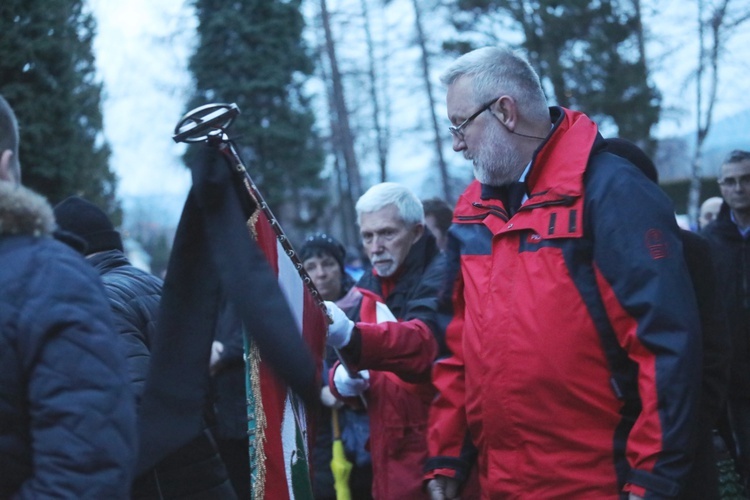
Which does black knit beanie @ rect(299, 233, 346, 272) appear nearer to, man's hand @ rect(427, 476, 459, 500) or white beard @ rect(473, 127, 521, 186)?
man's hand @ rect(427, 476, 459, 500)

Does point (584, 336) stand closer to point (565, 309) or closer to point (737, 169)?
point (565, 309)

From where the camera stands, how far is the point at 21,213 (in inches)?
77.1

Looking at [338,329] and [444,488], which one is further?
[338,329]

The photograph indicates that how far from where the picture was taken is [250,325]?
6.95 ft

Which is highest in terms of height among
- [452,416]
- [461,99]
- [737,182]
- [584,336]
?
[461,99]

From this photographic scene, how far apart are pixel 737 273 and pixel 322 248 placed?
253 cm

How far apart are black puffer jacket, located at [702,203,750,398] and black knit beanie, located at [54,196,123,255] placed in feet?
10.0

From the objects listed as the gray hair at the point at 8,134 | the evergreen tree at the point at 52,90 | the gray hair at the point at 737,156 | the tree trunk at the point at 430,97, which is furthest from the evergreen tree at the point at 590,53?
the gray hair at the point at 8,134

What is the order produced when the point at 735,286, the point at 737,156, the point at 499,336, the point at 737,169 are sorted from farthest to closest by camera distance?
the point at 737,156 → the point at 737,169 → the point at 735,286 → the point at 499,336

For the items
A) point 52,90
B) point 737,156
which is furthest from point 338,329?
point 52,90

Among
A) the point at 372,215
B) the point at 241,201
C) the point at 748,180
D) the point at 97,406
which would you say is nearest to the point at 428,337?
the point at 372,215

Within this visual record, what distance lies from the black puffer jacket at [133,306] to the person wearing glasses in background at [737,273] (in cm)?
282

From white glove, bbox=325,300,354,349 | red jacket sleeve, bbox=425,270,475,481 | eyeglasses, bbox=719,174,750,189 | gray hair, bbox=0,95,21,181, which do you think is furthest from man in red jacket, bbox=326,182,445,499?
eyeglasses, bbox=719,174,750,189

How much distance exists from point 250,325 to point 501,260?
42.5 inches
